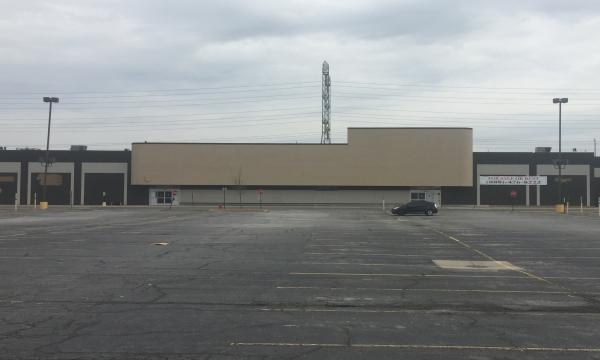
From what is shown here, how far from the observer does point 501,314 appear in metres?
8.49

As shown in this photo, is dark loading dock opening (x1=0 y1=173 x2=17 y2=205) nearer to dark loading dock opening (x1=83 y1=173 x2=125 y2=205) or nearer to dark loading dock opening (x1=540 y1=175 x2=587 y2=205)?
dark loading dock opening (x1=83 y1=173 x2=125 y2=205)

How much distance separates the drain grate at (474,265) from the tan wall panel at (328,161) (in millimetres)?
55649

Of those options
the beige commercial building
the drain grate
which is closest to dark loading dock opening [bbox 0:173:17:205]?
the beige commercial building

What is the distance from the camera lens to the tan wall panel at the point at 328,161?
70.6 m

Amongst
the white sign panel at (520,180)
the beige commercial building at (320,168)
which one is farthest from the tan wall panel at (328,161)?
the white sign panel at (520,180)

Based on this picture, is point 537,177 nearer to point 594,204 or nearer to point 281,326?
point 594,204

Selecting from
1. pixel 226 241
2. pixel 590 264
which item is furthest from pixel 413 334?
pixel 226 241

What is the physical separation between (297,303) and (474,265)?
6.97 meters

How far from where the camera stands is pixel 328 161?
71188 millimetres

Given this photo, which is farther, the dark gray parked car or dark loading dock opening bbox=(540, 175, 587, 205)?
dark loading dock opening bbox=(540, 175, 587, 205)

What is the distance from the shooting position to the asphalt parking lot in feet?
21.4

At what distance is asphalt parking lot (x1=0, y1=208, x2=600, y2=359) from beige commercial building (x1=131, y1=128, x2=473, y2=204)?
52.7 m

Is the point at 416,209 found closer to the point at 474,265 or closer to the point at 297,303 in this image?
the point at 474,265

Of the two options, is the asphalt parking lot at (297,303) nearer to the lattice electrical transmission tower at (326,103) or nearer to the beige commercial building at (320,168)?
A: the beige commercial building at (320,168)
